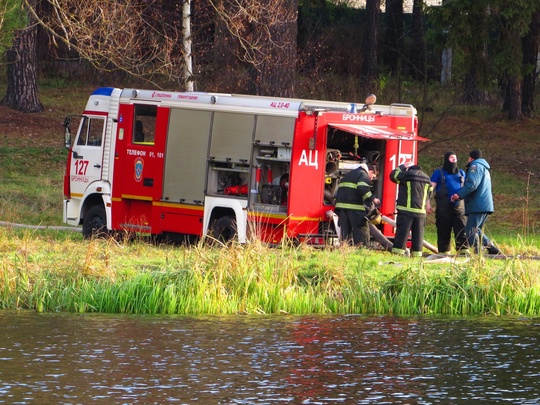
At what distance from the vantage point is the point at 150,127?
19.0 meters

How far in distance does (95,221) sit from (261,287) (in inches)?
239

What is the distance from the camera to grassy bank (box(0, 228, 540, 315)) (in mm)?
13492

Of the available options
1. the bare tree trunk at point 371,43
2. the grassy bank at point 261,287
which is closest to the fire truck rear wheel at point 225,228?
the grassy bank at point 261,287

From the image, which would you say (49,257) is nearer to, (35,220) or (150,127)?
(150,127)

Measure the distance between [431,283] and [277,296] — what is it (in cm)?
183

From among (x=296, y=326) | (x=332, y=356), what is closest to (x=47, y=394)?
(x=332, y=356)

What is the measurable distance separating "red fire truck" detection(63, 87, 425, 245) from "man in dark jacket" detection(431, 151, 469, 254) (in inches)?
23.0

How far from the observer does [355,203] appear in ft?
53.7

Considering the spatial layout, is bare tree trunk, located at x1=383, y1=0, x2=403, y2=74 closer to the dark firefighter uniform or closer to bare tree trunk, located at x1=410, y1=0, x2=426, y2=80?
bare tree trunk, located at x1=410, y1=0, x2=426, y2=80

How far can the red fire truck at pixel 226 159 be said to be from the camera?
1664 centimetres

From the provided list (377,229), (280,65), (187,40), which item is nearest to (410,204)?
(377,229)

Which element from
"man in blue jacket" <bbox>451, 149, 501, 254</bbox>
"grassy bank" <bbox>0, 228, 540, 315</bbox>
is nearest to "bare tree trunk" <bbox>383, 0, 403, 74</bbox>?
"man in blue jacket" <bbox>451, 149, 501, 254</bbox>

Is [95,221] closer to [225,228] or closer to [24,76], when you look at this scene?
[225,228]

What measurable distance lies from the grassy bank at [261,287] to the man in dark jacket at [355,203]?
228cm
